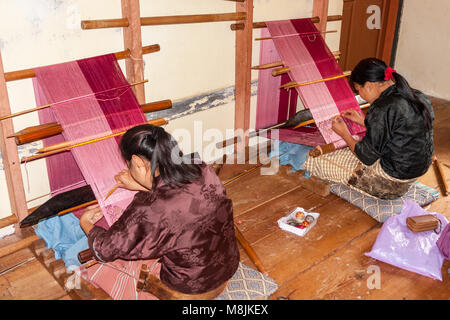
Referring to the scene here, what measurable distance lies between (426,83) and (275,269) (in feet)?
15.1

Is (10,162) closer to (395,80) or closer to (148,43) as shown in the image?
(148,43)

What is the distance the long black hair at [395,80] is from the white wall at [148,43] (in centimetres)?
115

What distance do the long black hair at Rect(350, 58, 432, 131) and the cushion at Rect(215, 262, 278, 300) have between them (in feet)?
4.95

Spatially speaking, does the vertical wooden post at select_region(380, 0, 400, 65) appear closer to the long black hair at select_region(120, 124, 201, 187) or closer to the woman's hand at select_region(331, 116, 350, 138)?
the woman's hand at select_region(331, 116, 350, 138)

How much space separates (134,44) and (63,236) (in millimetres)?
1318

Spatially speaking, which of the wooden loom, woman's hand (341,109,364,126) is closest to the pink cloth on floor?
the wooden loom

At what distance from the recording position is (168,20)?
315 cm

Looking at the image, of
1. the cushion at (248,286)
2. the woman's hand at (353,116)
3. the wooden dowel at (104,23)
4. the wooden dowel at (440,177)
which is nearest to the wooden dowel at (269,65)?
the woman's hand at (353,116)

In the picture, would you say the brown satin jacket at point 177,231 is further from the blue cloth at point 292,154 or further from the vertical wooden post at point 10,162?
the blue cloth at point 292,154

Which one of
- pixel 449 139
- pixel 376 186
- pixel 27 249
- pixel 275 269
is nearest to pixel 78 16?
pixel 27 249

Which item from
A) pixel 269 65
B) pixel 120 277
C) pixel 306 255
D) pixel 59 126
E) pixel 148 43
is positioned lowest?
pixel 306 255

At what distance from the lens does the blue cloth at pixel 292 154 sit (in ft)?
12.8

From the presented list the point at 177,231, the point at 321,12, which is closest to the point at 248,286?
the point at 177,231
